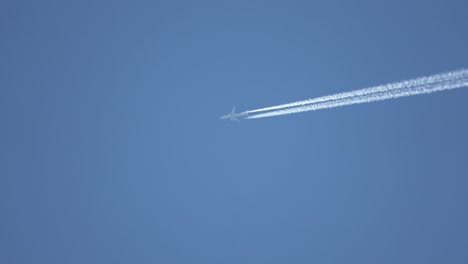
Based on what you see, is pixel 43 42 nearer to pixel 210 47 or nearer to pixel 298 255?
pixel 210 47

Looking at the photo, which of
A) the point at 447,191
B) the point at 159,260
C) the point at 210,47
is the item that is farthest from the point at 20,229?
the point at 447,191

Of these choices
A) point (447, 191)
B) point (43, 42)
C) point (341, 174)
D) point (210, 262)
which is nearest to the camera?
point (447, 191)

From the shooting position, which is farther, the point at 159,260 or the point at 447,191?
the point at 159,260

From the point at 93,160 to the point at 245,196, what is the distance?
6.94ft

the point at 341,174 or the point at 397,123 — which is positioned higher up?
the point at 397,123

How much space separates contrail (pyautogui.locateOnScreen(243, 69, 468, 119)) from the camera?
473 cm

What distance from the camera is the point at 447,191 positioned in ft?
16.0

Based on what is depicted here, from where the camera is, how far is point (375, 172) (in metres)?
5.12

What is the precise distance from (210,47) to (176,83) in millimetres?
643

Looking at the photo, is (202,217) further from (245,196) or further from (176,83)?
(176,83)

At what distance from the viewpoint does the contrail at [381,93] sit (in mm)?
4730

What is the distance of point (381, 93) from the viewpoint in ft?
16.6

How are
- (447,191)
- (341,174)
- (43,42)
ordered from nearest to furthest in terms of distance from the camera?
(447,191)
(341,174)
(43,42)

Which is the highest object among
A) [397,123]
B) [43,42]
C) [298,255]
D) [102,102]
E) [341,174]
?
[43,42]
